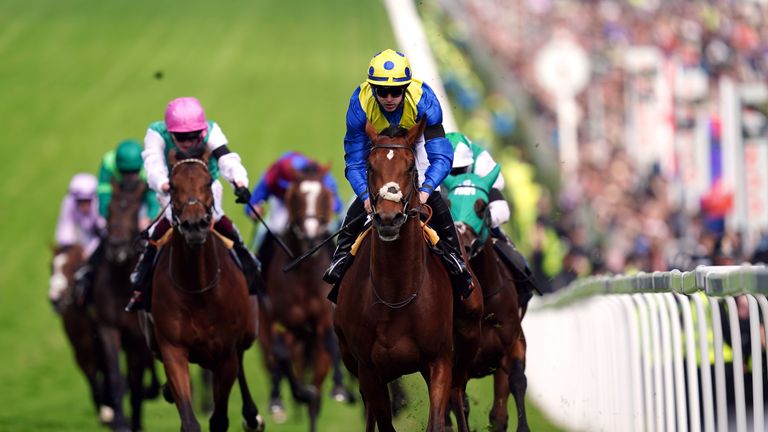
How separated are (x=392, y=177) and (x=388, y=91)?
32.9 inches

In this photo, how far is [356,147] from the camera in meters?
8.72

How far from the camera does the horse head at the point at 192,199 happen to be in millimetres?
9516

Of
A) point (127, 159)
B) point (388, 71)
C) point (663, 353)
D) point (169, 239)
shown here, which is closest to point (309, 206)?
point (127, 159)

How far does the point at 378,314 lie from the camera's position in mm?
8547

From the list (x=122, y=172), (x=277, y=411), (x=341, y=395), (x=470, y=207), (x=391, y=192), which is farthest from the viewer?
(x=341, y=395)

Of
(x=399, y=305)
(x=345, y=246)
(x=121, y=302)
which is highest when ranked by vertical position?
(x=345, y=246)

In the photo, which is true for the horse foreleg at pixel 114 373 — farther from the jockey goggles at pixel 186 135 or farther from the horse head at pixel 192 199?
the horse head at pixel 192 199

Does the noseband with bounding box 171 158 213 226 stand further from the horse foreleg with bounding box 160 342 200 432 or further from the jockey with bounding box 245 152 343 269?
the jockey with bounding box 245 152 343 269

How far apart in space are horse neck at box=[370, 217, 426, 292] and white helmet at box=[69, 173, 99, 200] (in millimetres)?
7191

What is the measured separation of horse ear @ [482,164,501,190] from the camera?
33.6ft

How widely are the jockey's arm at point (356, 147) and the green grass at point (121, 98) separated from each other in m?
5.55

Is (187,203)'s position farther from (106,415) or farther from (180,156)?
(106,415)

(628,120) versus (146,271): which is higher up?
(628,120)

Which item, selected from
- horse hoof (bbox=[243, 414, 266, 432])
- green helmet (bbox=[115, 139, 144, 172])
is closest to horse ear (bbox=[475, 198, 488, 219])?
horse hoof (bbox=[243, 414, 266, 432])
